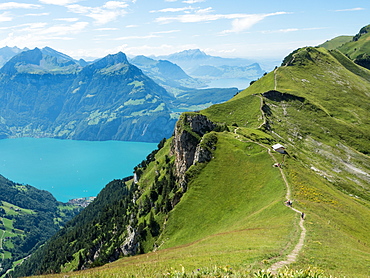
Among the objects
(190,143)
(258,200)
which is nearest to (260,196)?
(258,200)

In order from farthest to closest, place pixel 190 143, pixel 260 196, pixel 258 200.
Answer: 1. pixel 190 143
2. pixel 260 196
3. pixel 258 200

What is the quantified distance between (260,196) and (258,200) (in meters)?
1.53

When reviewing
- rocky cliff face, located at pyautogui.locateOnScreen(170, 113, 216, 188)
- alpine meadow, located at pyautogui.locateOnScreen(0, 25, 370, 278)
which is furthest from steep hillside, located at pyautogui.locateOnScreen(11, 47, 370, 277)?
rocky cliff face, located at pyautogui.locateOnScreen(170, 113, 216, 188)

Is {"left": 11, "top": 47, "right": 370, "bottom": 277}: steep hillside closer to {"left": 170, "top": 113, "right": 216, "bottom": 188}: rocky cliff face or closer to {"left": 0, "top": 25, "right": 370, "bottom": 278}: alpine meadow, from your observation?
{"left": 0, "top": 25, "right": 370, "bottom": 278}: alpine meadow

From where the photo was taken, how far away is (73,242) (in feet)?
600

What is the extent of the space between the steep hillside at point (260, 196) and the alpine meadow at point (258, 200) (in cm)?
32

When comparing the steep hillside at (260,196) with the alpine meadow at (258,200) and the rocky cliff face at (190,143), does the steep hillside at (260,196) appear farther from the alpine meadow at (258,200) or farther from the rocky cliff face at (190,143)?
the rocky cliff face at (190,143)

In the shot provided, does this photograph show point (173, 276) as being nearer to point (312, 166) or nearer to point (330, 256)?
point (330, 256)

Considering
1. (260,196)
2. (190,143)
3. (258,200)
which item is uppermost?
(190,143)

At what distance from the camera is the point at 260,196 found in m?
63.9

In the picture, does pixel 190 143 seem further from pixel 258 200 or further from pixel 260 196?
pixel 258 200

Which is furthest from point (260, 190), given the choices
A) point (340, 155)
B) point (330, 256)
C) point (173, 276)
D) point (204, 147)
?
point (340, 155)

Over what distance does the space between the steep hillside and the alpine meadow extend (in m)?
0.32

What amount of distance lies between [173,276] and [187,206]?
55.6 metres
